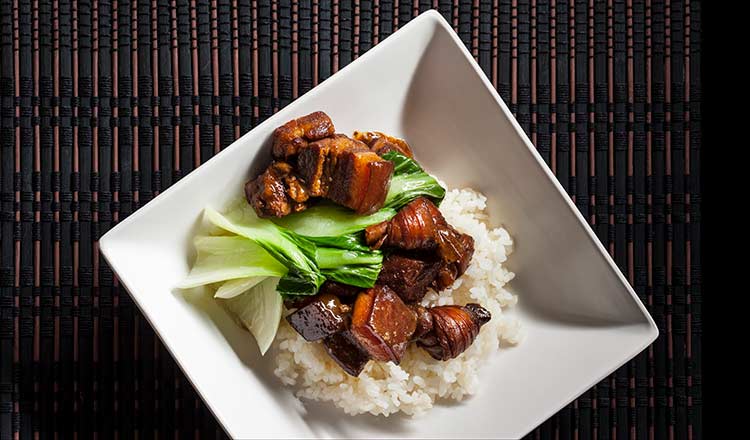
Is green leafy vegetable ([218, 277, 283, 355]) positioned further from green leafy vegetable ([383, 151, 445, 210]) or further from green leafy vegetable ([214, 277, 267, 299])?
green leafy vegetable ([383, 151, 445, 210])

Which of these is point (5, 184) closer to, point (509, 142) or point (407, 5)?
point (407, 5)

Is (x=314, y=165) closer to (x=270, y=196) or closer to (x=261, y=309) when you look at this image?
(x=270, y=196)

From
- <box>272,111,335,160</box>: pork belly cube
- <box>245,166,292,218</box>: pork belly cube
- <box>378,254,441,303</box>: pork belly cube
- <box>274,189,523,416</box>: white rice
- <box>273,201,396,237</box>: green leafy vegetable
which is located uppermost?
<box>272,111,335,160</box>: pork belly cube

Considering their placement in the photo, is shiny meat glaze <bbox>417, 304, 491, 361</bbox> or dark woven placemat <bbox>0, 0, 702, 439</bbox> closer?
shiny meat glaze <bbox>417, 304, 491, 361</bbox>

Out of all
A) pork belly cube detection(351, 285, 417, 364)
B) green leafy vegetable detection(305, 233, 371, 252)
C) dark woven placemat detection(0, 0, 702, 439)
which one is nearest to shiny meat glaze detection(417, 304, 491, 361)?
pork belly cube detection(351, 285, 417, 364)

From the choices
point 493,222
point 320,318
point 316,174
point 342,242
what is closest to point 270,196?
point 316,174
